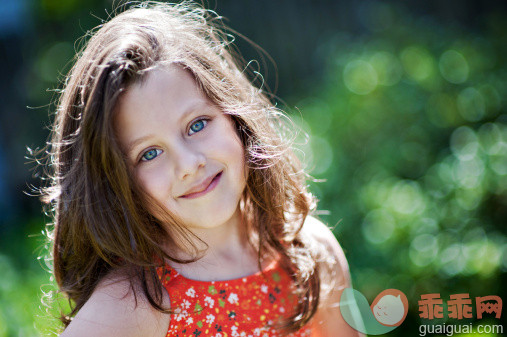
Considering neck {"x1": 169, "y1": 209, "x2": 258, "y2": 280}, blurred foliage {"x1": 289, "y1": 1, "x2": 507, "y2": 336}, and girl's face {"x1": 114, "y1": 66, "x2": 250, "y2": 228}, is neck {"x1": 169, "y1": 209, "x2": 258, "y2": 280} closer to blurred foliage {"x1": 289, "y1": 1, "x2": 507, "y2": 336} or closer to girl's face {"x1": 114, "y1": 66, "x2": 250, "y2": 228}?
girl's face {"x1": 114, "y1": 66, "x2": 250, "y2": 228}

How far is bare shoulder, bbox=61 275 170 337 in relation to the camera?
138 centimetres

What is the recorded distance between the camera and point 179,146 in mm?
1438

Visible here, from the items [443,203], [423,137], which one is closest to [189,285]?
[443,203]

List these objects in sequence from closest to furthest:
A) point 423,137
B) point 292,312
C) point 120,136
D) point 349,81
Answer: point 120,136, point 292,312, point 423,137, point 349,81

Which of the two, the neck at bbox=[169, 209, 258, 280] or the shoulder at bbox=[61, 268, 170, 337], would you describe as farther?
the neck at bbox=[169, 209, 258, 280]

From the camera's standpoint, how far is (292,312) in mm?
1698

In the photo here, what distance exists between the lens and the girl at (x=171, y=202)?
1441 millimetres

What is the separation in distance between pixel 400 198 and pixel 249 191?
158 centimetres

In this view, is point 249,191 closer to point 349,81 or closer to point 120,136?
point 120,136

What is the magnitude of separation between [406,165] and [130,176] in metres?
2.23

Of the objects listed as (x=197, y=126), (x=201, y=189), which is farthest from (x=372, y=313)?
(x=197, y=126)

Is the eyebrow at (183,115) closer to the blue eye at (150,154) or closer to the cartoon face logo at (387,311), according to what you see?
the blue eye at (150,154)

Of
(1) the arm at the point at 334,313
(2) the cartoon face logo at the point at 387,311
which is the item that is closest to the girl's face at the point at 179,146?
(1) the arm at the point at 334,313

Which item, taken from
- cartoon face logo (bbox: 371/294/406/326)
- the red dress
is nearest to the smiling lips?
the red dress
